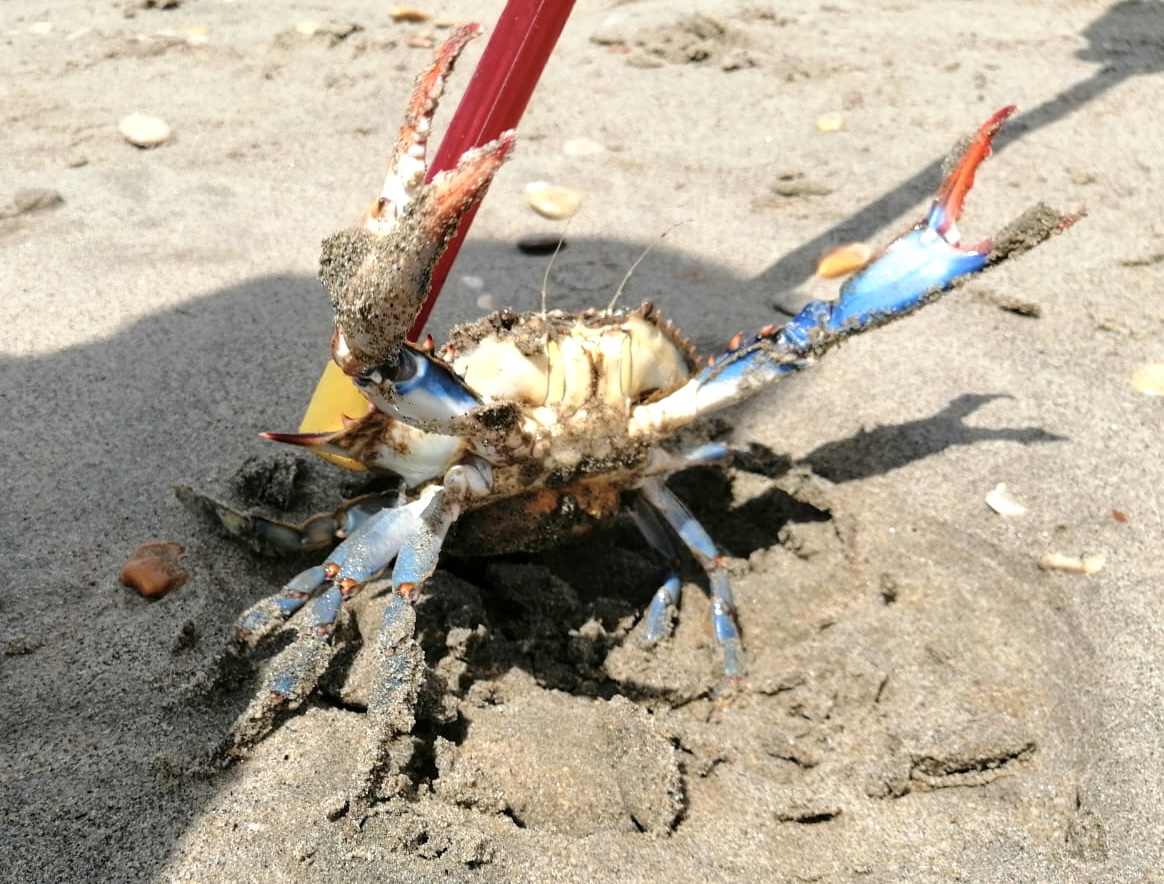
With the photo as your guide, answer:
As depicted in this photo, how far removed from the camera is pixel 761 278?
4.15 m

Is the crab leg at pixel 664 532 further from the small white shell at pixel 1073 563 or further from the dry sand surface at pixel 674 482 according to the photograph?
the small white shell at pixel 1073 563

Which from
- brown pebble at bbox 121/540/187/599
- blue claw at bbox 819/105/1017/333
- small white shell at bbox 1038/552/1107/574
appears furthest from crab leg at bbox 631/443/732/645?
brown pebble at bbox 121/540/187/599

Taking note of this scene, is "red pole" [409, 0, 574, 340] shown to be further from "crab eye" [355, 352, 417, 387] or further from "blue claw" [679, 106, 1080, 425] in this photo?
"blue claw" [679, 106, 1080, 425]

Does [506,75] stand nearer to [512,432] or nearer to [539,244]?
[512,432]

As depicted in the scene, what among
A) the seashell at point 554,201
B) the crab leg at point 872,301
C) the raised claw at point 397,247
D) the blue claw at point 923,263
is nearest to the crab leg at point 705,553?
the crab leg at point 872,301

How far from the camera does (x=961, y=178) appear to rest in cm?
246

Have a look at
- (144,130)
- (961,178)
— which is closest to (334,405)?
(961,178)

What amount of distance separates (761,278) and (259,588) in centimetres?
230

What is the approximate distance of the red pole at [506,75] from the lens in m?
2.68

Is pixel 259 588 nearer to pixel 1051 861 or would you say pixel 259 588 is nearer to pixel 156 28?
pixel 1051 861

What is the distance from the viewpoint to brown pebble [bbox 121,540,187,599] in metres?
2.66

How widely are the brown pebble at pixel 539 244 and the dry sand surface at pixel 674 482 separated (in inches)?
4.3

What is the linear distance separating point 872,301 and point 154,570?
6.20 feet

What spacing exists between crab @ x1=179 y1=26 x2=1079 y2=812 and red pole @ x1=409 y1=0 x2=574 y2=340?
1.15 ft
